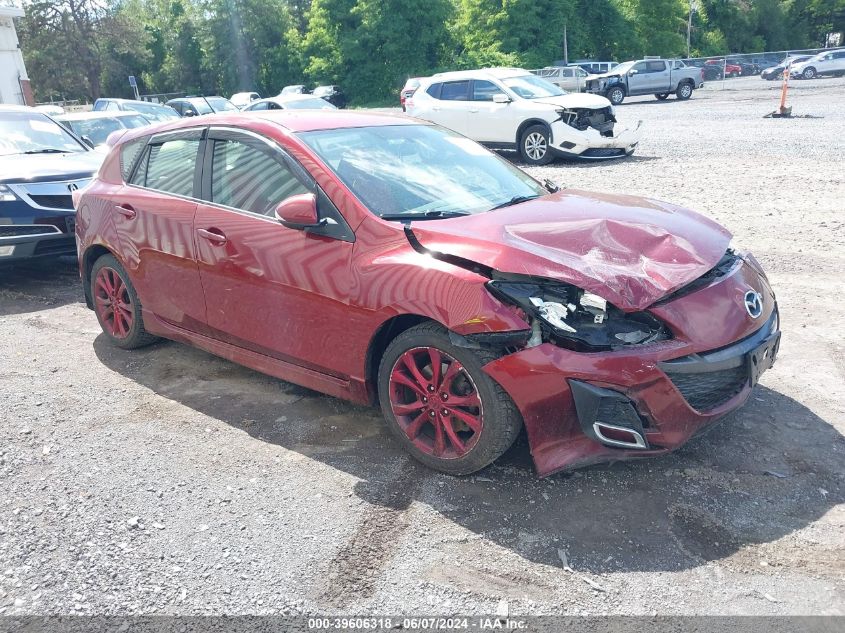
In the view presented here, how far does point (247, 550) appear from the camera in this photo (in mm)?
3162

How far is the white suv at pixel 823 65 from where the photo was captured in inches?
1608

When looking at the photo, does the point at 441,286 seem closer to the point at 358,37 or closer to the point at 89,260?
the point at 89,260

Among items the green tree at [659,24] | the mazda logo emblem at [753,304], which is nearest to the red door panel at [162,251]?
the mazda logo emblem at [753,304]

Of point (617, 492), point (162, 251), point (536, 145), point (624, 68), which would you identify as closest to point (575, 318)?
point (617, 492)

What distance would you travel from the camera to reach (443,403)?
3.54 meters

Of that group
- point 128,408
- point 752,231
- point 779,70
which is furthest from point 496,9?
point 128,408

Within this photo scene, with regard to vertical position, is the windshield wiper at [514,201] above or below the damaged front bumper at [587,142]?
above

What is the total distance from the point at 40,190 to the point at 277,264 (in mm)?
4446

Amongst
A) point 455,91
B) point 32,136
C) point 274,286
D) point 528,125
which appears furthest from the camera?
point 455,91

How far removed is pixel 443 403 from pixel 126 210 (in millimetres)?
2874

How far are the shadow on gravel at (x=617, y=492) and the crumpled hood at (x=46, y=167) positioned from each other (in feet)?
14.2

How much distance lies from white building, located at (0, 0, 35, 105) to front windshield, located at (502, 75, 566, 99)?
992 inches

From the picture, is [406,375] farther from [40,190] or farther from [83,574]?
[40,190]

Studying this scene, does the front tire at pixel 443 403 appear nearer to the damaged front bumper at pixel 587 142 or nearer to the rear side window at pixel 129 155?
the rear side window at pixel 129 155
